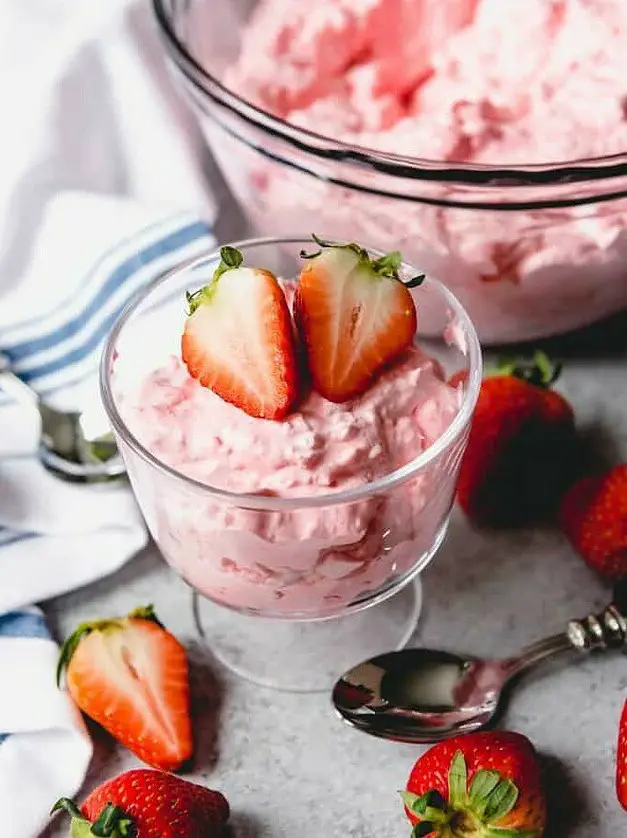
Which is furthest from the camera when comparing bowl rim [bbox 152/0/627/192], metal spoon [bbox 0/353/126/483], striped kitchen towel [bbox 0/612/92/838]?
metal spoon [bbox 0/353/126/483]

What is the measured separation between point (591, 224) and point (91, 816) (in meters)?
0.70

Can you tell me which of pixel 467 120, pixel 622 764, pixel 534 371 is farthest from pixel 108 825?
pixel 467 120

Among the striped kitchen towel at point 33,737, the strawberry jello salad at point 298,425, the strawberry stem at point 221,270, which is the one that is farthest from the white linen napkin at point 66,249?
the strawberry stem at point 221,270

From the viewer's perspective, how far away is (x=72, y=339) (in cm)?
125

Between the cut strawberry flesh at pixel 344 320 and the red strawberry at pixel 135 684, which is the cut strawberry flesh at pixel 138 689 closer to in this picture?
the red strawberry at pixel 135 684

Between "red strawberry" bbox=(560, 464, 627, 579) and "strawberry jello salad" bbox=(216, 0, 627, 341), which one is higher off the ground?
"strawberry jello salad" bbox=(216, 0, 627, 341)

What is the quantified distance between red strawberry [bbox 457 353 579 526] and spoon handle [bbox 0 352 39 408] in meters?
0.43

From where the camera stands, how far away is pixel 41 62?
4.41 ft

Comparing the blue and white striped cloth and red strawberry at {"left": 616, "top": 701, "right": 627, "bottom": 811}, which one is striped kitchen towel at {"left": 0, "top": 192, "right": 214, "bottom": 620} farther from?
red strawberry at {"left": 616, "top": 701, "right": 627, "bottom": 811}

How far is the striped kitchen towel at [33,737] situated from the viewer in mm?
916

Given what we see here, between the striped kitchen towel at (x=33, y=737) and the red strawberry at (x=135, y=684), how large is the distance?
0.8 inches

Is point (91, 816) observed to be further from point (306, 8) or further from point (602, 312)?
point (306, 8)

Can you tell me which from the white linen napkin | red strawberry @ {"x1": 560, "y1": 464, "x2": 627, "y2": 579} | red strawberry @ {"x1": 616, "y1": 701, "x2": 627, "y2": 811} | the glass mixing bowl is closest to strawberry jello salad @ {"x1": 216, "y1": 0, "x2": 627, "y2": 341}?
the glass mixing bowl

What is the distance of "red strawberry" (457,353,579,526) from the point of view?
111cm
